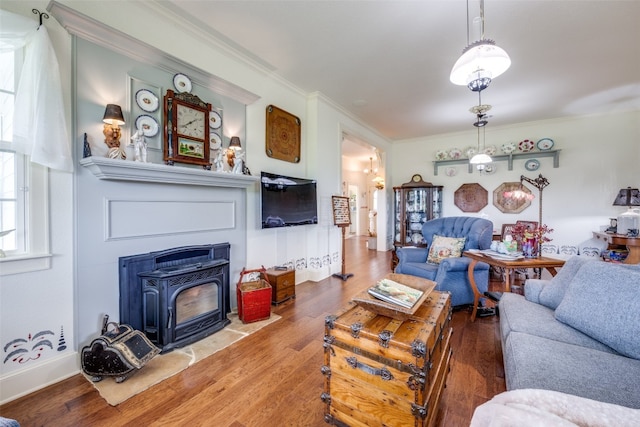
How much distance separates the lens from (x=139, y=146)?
6.72 ft

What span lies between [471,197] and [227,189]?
535 cm

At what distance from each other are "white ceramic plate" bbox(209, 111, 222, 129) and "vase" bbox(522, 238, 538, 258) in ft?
11.4

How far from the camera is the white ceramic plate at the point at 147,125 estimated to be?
2.16 meters

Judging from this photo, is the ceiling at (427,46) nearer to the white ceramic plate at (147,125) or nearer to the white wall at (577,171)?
the white wall at (577,171)

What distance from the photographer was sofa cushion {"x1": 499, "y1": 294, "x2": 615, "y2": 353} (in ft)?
4.81

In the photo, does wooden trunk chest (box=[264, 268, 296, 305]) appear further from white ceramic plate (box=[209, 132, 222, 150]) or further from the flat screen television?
white ceramic plate (box=[209, 132, 222, 150])

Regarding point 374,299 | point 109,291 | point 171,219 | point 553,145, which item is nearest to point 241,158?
point 171,219

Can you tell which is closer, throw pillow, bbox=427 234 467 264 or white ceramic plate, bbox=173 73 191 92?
white ceramic plate, bbox=173 73 191 92

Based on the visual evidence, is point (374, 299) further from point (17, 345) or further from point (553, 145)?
point (553, 145)

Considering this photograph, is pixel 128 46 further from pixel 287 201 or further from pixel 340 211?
pixel 340 211

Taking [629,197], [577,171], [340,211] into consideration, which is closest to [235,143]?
[340,211]

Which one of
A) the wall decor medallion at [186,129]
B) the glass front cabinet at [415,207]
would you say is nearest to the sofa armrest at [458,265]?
the wall decor medallion at [186,129]

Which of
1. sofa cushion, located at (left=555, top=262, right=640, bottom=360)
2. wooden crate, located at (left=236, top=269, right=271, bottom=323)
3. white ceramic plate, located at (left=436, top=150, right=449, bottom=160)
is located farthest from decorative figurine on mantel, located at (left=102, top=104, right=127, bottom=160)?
white ceramic plate, located at (left=436, top=150, right=449, bottom=160)

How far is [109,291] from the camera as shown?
2008 millimetres
